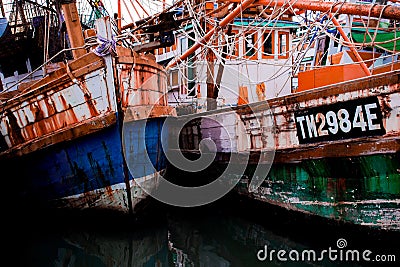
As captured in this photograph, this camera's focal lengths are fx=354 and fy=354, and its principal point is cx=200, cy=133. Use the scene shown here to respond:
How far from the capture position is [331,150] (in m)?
4.61

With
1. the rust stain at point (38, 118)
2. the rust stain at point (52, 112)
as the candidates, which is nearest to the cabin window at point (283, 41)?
the rust stain at point (52, 112)

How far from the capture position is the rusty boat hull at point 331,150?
13.6 ft

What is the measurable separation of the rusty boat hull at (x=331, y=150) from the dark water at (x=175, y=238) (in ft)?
0.98

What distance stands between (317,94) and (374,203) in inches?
60.6

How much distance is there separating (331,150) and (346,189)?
533mm

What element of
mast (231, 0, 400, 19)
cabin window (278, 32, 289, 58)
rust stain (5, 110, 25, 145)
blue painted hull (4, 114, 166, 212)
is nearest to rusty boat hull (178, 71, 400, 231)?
mast (231, 0, 400, 19)

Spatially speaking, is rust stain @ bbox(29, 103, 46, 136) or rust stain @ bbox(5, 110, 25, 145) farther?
rust stain @ bbox(5, 110, 25, 145)

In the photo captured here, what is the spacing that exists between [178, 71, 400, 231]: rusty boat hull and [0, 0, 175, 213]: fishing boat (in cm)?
169

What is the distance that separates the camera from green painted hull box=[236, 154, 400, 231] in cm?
418

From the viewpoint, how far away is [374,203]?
431 cm

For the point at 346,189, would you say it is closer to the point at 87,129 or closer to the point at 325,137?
the point at 325,137

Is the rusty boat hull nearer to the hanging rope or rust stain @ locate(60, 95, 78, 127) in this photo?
the hanging rope

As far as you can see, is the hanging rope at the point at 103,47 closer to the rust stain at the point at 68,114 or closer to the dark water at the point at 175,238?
the rust stain at the point at 68,114

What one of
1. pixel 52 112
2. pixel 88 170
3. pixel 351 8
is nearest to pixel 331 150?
pixel 351 8
